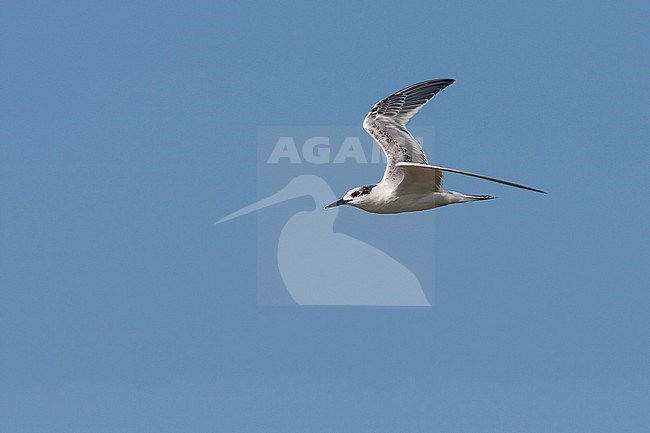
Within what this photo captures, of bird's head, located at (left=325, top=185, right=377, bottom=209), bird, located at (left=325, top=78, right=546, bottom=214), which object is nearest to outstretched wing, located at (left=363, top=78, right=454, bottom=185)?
bird, located at (left=325, top=78, right=546, bottom=214)

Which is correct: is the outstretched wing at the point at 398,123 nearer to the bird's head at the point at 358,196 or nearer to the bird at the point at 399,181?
the bird at the point at 399,181

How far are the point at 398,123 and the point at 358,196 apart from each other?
304 cm

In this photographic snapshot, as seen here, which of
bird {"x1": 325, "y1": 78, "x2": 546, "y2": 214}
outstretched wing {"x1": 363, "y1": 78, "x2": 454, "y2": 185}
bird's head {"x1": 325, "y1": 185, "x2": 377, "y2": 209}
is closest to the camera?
bird {"x1": 325, "y1": 78, "x2": 546, "y2": 214}

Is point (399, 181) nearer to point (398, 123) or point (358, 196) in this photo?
point (358, 196)

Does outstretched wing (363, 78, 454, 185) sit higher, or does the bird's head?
outstretched wing (363, 78, 454, 185)

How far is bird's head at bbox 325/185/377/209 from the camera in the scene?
18812 millimetres

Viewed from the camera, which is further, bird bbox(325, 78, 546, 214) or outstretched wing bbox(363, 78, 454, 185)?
outstretched wing bbox(363, 78, 454, 185)

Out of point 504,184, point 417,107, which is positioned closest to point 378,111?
point 417,107

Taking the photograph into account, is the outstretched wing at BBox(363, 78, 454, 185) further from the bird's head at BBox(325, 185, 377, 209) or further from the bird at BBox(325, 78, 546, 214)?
the bird's head at BBox(325, 185, 377, 209)

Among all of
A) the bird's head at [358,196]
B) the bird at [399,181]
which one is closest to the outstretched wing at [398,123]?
the bird at [399,181]

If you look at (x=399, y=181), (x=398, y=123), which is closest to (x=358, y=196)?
(x=399, y=181)

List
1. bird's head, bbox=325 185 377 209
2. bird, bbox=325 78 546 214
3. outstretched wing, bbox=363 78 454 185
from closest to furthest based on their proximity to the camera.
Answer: bird, bbox=325 78 546 214
bird's head, bbox=325 185 377 209
outstretched wing, bbox=363 78 454 185

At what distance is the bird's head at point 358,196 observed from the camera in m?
18.8

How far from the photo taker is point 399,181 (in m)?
18.6
